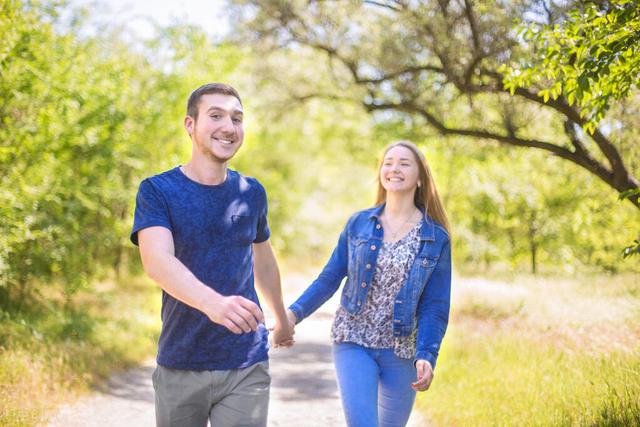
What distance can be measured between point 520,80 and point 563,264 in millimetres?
22209

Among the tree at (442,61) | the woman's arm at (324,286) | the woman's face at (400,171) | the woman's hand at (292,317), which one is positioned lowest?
the woman's hand at (292,317)

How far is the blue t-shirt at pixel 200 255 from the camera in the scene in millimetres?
2684

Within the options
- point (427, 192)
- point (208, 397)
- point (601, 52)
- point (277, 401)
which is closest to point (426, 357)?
point (427, 192)

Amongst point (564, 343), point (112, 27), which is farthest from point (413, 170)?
point (112, 27)

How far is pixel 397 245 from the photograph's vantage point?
12.4 ft

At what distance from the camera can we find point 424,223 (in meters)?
3.85

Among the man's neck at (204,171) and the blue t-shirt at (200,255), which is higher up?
the man's neck at (204,171)

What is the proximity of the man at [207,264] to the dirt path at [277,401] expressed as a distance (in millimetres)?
1622

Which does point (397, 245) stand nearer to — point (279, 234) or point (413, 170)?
point (413, 170)

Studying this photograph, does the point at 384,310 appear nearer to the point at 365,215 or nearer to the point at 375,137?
the point at 365,215

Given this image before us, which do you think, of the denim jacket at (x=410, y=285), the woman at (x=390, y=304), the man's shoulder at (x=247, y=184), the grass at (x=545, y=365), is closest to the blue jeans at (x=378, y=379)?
the woman at (x=390, y=304)

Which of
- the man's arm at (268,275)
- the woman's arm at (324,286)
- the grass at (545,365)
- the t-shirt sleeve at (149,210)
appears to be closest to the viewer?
the t-shirt sleeve at (149,210)

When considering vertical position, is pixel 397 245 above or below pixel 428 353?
above

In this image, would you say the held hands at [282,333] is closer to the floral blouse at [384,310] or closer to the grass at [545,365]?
the floral blouse at [384,310]
